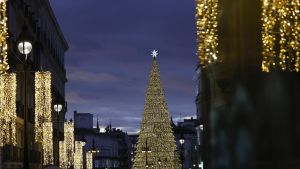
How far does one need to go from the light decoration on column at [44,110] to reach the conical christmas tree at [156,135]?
58829 millimetres

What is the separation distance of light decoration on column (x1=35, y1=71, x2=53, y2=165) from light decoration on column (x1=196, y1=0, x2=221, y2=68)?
1692cm

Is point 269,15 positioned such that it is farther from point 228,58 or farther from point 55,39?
point 55,39

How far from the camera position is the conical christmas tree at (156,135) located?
104m

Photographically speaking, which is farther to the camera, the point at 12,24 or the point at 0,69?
the point at 12,24

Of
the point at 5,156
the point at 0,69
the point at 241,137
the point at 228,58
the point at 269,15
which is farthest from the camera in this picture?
the point at 5,156

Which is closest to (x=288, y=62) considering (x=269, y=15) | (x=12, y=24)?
(x=269, y=15)

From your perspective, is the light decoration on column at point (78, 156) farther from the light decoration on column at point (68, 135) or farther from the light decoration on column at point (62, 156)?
the light decoration on column at point (62, 156)

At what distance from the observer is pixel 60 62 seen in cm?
10375

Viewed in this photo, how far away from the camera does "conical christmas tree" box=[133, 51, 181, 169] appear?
104000 millimetres

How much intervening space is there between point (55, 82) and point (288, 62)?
73587 millimetres

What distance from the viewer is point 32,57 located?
68.8 meters

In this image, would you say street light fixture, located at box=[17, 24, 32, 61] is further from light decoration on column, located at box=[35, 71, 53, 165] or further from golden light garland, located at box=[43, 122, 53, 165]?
golden light garland, located at box=[43, 122, 53, 165]

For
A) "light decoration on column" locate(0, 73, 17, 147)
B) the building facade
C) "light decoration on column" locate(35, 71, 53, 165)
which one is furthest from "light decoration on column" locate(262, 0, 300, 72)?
"light decoration on column" locate(35, 71, 53, 165)

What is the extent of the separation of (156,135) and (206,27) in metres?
83.7
